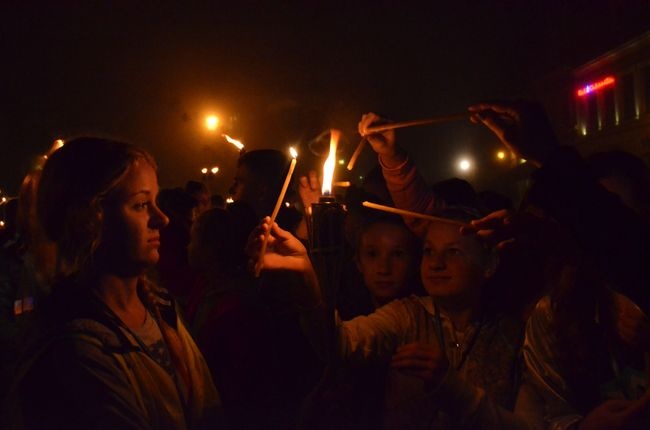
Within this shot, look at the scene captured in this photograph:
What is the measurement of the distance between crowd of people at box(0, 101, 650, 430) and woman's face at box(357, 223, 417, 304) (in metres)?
0.01

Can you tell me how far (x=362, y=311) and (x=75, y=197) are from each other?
1.85m

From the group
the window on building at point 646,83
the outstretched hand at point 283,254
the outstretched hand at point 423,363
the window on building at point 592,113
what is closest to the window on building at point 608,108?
the window on building at point 592,113

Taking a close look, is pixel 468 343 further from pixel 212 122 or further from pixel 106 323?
pixel 212 122

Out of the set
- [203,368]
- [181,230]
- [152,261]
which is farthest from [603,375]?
[181,230]

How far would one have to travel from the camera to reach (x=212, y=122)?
3.44 m

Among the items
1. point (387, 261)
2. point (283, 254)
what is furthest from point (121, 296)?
point (387, 261)

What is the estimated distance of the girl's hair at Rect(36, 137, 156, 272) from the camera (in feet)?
6.66

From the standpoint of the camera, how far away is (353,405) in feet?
8.90

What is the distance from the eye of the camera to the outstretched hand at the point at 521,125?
6.68ft

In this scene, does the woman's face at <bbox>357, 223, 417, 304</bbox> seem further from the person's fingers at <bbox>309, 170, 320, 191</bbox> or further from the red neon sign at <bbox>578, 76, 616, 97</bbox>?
the red neon sign at <bbox>578, 76, 616, 97</bbox>

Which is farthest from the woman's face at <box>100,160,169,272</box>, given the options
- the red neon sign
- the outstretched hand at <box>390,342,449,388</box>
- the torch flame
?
the red neon sign

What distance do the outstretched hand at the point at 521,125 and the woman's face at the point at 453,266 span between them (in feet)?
2.38

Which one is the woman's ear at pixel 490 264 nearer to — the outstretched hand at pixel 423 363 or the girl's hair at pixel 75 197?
the outstretched hand at pixel 423 363

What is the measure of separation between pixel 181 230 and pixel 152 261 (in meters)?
2.77
